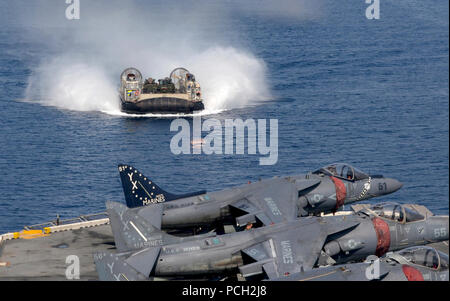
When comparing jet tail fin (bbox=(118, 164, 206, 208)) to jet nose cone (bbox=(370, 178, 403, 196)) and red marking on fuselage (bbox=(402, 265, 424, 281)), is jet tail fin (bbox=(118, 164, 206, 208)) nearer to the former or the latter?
jet nose cone (bbox=(370, 178, 403, 196))

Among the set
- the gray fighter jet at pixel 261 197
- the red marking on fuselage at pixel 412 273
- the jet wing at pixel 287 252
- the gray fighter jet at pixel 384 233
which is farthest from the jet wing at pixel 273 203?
the red marking on fuselage at pixel 412 273

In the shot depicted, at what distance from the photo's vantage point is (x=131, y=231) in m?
71.1

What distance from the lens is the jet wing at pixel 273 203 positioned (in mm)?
77812

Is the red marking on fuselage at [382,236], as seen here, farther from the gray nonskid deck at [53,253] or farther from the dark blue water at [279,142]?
the dark blue water at [279,142]

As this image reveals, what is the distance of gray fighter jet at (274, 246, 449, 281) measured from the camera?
63.5 m

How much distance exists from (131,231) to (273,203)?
14360 mm

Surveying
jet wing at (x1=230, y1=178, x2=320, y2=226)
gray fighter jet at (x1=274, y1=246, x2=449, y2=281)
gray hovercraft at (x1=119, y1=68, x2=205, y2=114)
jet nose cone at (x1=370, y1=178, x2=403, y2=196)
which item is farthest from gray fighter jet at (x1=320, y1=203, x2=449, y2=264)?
gray hovercraft at (x1=119, y1=68, x2=205, y2=114)

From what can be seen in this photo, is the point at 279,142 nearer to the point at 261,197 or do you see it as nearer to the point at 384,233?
the point at 261,197

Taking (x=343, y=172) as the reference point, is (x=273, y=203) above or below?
below

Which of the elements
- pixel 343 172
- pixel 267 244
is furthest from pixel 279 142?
pixel 267 244

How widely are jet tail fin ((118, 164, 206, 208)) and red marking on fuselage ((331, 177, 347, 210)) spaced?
12248 mm

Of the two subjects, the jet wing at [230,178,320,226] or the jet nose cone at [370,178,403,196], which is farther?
the jet nose cone at [370,178,403,196]

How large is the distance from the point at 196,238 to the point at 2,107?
99164 millimetres
